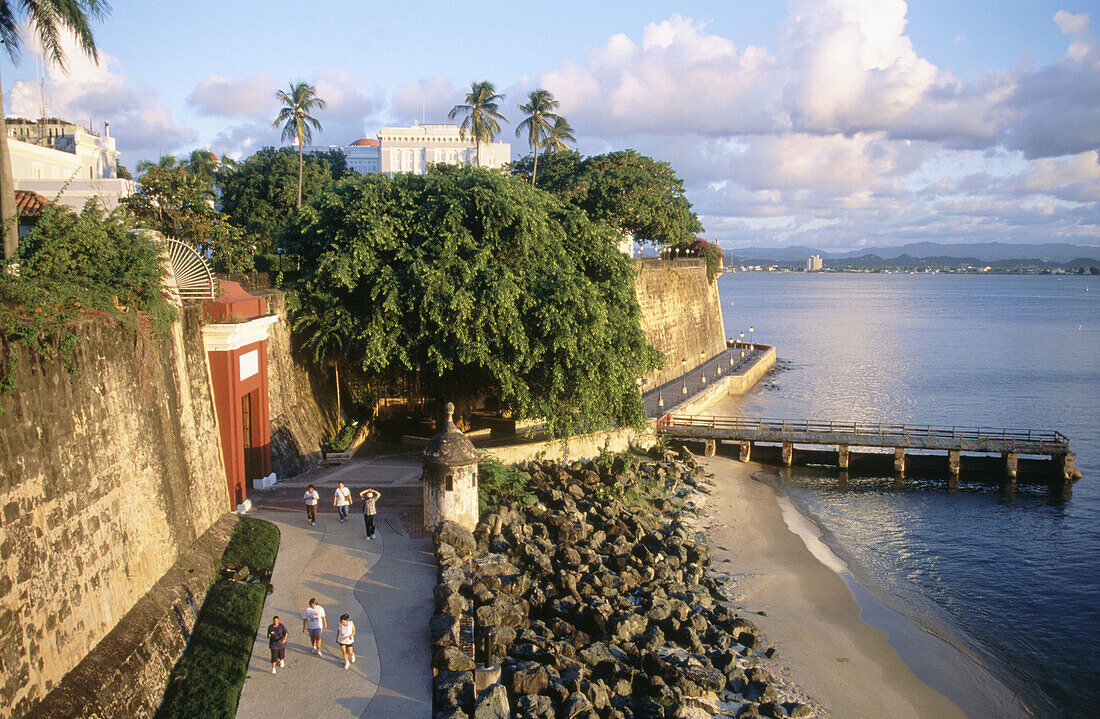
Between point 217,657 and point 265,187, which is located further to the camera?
point 265,187

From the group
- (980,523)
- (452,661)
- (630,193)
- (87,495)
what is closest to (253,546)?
(87,495)

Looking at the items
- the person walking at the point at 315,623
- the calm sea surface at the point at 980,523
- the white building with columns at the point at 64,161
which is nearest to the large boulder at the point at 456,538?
the person walking at the point at 315,623

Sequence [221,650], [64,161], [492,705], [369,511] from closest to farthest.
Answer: [492,705], [221,650], [369,511], [64,161]

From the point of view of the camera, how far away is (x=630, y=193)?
168 ft

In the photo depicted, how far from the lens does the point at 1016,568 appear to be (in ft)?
84.3

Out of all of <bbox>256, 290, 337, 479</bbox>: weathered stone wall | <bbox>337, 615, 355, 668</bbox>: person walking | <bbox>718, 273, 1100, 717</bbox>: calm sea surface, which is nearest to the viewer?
<bbox>337, 615, 355, 668</bbox>: person walking

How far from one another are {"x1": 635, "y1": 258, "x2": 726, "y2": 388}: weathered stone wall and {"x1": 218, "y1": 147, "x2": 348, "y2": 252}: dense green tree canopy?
22222 mm

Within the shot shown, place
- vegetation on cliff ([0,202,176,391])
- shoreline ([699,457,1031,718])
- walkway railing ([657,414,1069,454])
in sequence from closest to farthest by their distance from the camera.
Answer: vegetation on cliff ([0,202,176,391]) < shoreline ([699,457,1031,718]) < walkway railing ([657,414,1069,454])

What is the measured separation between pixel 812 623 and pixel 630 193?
35.3 m

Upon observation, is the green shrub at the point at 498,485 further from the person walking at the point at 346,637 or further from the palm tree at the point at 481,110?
the palm tree at the point at 481,110

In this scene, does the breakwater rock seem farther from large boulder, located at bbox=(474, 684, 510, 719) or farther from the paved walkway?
the paved walkway

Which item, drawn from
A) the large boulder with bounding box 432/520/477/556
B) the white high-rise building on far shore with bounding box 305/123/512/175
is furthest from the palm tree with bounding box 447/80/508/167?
the white high-rise building on far shore with bounding box 305/123/512/175

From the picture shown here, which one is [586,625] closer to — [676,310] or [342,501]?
[342,501]

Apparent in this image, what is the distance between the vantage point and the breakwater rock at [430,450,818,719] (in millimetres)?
13898
